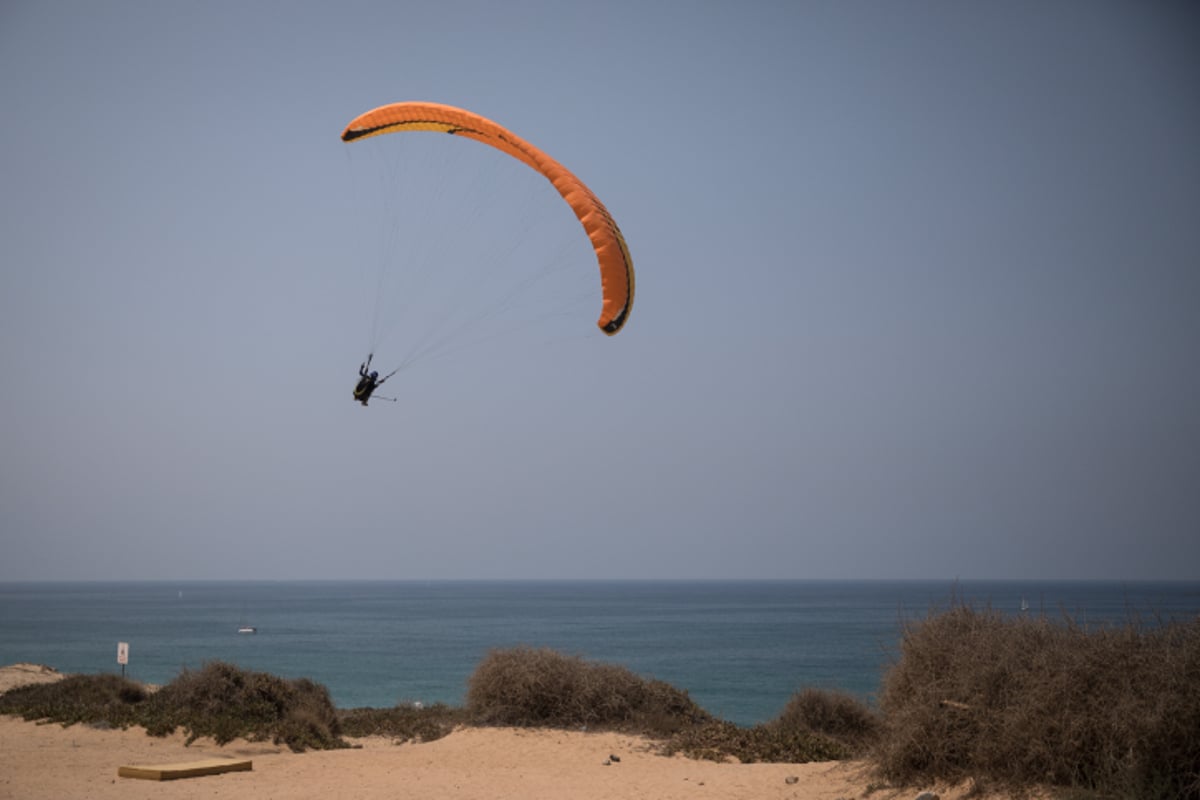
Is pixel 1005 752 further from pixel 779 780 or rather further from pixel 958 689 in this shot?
pixel 779 780

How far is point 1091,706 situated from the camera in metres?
8.53

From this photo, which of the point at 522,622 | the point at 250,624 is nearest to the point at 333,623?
the point at 250,624

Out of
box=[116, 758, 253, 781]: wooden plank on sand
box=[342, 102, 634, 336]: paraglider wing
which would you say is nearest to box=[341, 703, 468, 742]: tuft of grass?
box=[116, 758, 253, 781]: wooden plank on sand

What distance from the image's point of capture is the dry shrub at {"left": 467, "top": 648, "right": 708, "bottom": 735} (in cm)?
1565

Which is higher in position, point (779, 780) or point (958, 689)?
point (958, 689)

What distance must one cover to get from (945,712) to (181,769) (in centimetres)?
969

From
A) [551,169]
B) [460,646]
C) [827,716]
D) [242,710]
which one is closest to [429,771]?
[242,710]

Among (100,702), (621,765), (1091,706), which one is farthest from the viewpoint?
(100,702)

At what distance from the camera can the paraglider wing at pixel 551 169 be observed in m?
14.1

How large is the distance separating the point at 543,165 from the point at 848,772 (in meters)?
10.2

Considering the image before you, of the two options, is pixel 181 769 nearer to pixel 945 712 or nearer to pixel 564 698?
pixel 564 698

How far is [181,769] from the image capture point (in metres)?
11.8

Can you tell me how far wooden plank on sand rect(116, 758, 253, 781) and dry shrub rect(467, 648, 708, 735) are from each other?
15.1ft

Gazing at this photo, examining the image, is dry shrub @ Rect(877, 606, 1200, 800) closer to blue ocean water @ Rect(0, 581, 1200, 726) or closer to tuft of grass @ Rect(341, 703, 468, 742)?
blue ocean water @ Rect(0, 581, 1200, 726)
